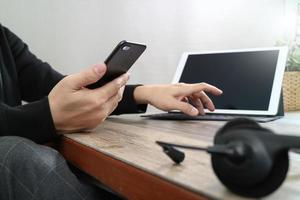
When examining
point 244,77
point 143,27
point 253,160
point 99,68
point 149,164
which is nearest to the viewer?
point 253,160

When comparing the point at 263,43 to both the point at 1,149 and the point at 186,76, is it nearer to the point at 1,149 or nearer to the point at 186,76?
the point at 186,76

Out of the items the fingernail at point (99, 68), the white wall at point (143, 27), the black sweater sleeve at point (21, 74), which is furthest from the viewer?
the white wall at point (143, 27)

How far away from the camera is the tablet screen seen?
834 millimetres

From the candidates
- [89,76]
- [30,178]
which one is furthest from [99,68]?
[30,178]

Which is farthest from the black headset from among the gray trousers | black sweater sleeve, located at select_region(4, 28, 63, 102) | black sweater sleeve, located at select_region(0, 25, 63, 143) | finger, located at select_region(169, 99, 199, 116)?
black sweater sleeve, located at select_region(4, 28, 63, 102)

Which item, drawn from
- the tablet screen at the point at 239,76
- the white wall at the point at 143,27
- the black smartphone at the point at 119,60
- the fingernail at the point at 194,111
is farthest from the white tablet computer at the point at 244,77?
the white wall at the point at 143,27

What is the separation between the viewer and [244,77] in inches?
34.6

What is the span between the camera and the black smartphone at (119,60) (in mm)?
580

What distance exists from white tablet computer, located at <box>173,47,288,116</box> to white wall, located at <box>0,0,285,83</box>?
48cm

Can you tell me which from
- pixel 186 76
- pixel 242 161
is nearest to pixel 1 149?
pixel 242 161

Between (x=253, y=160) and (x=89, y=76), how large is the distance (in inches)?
14.6

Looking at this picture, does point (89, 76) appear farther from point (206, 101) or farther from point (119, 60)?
point (206, 101)

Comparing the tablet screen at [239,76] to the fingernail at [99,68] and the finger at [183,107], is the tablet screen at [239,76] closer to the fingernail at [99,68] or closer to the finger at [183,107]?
the finger at [183,107]

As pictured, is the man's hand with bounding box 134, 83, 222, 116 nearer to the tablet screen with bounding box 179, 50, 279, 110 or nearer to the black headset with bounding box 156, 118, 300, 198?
the tablet screen with bounding box 179, 50, 279, 110
